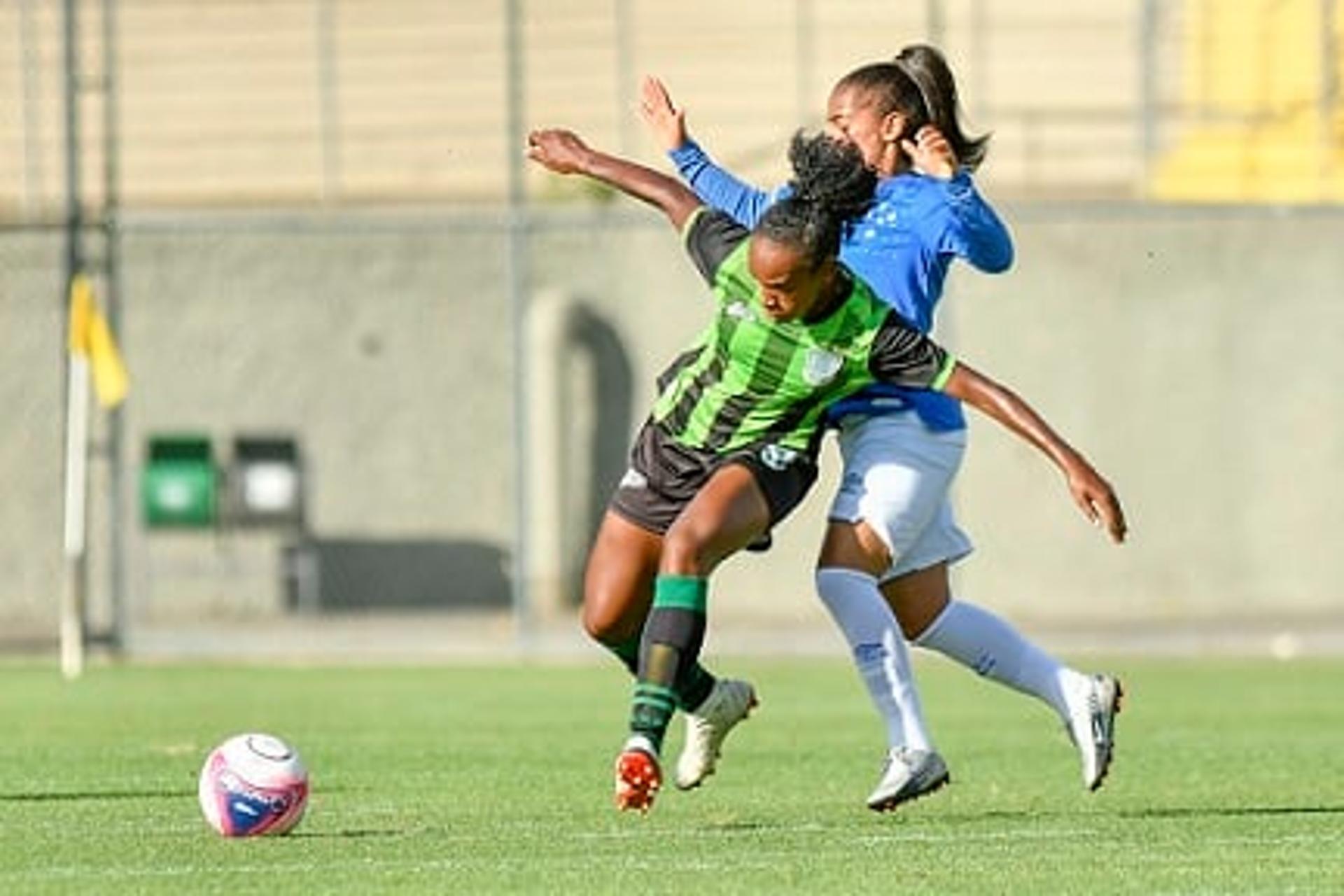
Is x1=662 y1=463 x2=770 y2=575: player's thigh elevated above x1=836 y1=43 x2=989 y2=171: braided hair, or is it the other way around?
x1=836 y1=43 x2=989 y2=171: braided hair

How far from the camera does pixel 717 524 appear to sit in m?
10.1

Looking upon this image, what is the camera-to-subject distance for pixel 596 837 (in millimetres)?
9805

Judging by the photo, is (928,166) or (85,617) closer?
(928,166)

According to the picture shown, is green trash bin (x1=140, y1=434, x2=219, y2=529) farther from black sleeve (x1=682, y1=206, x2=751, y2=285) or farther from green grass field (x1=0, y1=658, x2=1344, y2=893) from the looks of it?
black sleeve (x1=682, y1=206, x2=751, y2=285)

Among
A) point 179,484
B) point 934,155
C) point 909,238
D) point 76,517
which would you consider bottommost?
point 179,484

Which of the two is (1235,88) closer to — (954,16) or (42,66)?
(954,16)

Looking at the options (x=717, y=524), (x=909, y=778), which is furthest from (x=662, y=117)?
(x=909, y=778)

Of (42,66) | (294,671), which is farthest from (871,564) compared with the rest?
(42,66)

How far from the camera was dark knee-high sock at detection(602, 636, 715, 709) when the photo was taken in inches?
424

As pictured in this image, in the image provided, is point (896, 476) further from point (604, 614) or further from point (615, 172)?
point (615, 172)

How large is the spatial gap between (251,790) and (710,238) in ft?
6.45

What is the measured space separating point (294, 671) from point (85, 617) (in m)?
1.86

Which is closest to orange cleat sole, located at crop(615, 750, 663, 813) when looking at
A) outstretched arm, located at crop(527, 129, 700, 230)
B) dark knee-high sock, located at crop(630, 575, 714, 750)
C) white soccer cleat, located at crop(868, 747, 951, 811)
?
dark knee-high sock, located at crop(630, 575, 714, 750)

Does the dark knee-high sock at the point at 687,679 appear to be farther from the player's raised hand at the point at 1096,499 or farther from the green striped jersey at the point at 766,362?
the player's raised hand at the point at 1096,499
